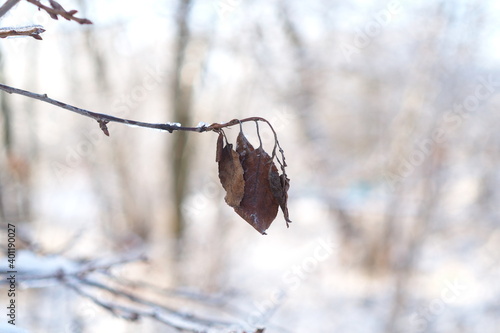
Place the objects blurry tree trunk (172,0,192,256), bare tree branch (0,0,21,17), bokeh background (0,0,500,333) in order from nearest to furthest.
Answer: bare tree branch (0,0,21,17)
bokeh background (0,0,500,333)
blurry tree trunk (172,0,192,256)

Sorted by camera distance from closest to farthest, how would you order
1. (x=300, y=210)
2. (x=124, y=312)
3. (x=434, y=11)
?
(x=124, y=312) → (x=434, y=11) → (x=300, y=210)

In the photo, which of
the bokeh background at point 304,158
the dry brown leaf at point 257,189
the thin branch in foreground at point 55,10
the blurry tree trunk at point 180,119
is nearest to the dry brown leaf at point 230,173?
the dry brown leaf at point 257,189

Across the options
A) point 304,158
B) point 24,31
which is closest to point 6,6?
point 24,31

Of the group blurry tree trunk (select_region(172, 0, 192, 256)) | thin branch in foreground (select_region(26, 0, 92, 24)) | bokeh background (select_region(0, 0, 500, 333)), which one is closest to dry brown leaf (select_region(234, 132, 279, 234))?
thin branch in foreground (select_region(26, 0, 92, 24))

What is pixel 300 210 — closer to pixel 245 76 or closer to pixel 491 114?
pixel 245 76

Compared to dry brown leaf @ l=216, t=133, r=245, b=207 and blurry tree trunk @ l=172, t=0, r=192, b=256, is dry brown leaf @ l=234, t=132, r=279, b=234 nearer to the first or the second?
dry brown leaf @ l=216, t=133, r=245, b=207

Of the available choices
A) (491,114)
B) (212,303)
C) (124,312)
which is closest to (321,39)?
(491,114)

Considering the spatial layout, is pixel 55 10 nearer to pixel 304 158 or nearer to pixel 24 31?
pixel 24 31
